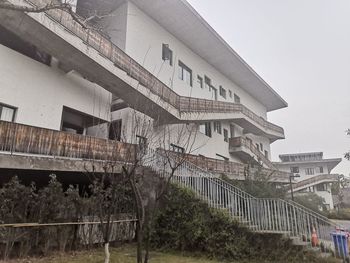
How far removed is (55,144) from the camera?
9695 mm

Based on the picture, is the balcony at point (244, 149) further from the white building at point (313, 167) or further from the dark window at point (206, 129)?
the white building at point (313, 167)

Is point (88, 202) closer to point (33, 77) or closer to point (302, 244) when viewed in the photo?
point (33, 77)

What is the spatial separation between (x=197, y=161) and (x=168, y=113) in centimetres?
329

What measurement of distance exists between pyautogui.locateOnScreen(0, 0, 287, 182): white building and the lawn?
4032mm

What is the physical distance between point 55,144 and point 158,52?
1169 centimetres

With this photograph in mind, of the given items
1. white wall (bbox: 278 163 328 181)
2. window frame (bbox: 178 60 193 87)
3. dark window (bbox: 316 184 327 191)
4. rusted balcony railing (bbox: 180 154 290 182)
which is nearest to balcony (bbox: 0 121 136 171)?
rusted balcony railing (bbox: 180 154 290 182)

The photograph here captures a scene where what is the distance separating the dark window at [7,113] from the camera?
11039 millimetres

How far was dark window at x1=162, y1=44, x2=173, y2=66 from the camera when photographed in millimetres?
19836

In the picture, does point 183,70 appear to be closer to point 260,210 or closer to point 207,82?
→ point 207,82

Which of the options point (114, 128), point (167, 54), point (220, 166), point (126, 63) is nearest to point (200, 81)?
point (167, 54)

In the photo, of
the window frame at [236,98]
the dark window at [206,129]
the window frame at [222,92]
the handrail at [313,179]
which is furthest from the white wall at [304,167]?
the dark window at [206,129]

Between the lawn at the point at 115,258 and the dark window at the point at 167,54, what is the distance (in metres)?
13.9

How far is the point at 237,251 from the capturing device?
906cm

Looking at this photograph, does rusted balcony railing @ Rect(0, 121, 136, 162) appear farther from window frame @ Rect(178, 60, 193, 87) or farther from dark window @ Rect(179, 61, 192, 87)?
dark window @ Rect(179, 61, 192, 87)
